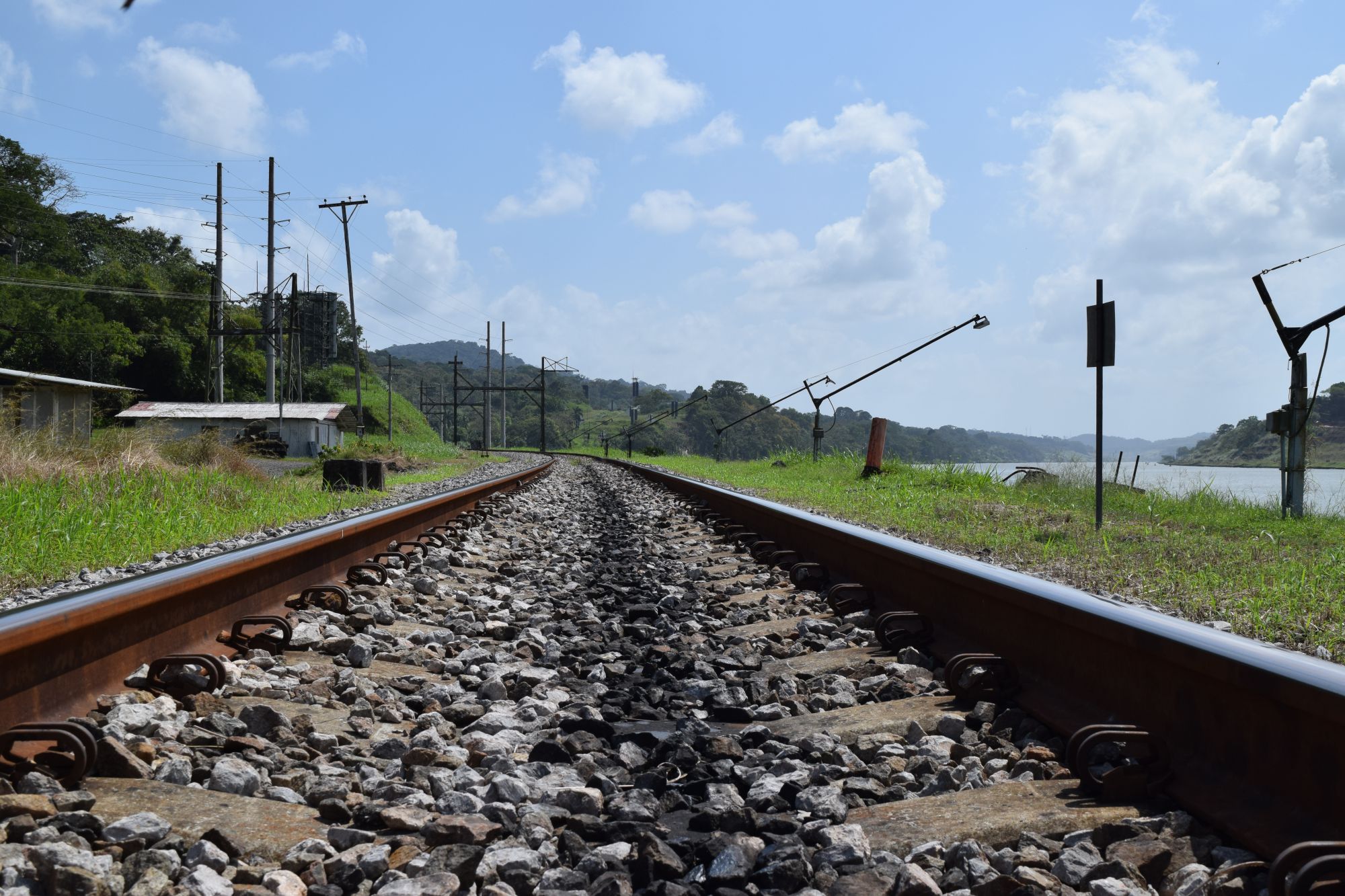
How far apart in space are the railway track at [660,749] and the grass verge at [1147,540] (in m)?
1.81

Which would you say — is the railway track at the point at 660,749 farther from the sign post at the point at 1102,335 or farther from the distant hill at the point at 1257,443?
the distant hill at the point at 1257,443

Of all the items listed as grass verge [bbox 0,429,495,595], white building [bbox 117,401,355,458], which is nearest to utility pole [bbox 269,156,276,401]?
white building [bbox 117,401,355,458]

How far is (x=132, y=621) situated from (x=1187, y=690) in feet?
8.99

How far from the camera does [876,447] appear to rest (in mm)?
16781

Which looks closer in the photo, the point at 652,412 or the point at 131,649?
the point at 131,649

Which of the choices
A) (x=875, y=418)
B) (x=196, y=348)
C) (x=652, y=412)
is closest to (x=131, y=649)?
(x=875, y=418)

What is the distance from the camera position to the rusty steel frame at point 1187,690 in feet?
5.60

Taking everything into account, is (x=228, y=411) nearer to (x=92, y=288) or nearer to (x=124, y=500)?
(x=92, y=288)

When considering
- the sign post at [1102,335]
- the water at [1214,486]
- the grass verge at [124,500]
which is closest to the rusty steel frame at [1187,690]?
the grass verge at [124,500]

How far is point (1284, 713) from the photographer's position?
181 centimetres

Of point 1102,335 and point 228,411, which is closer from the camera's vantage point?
point 1102,335

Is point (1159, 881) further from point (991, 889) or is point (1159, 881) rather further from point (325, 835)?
point (325, 835)

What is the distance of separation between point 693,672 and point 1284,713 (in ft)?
6.55

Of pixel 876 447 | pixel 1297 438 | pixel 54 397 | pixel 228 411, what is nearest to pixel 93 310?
pixel 228 411
